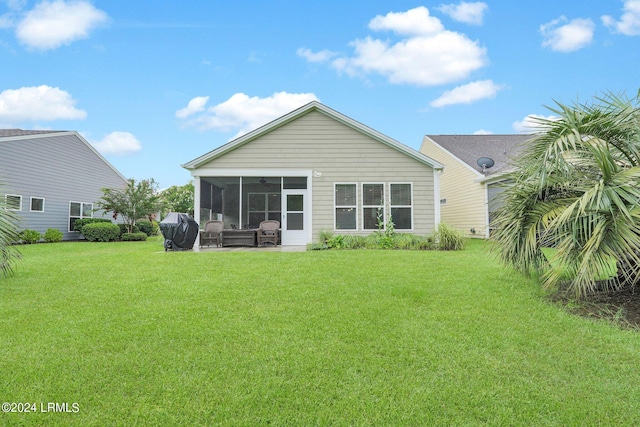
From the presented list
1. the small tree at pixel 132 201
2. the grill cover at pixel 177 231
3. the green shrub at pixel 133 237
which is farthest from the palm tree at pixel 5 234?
the small tree at pixel 132 201

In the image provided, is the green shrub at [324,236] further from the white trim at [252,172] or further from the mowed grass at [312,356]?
the mowed grass at [312,356]

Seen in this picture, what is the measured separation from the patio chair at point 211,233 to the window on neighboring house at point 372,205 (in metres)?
5.15

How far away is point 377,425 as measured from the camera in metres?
2.21

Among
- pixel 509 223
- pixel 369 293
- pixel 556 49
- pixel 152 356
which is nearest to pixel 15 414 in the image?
pixel 152 356

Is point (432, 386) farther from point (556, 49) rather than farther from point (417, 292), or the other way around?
point (556, 49)

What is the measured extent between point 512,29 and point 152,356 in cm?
1525

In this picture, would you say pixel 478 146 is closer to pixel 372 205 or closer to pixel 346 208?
pixel 372 205

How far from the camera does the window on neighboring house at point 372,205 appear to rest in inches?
467

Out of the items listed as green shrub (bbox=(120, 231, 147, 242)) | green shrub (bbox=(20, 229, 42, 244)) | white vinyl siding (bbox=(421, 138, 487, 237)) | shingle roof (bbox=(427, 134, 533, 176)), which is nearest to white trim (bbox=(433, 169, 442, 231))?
white vinyl siding (bbox=(421, 138, 487, 237))

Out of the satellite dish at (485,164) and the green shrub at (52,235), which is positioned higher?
the satellite dish at (485,164)

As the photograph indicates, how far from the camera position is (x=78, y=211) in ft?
62.6

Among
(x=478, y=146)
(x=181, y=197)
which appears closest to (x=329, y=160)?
(x=478, y=146)

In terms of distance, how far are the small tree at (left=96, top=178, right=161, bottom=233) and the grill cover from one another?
9306 mm

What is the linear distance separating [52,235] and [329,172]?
14436mm
